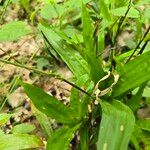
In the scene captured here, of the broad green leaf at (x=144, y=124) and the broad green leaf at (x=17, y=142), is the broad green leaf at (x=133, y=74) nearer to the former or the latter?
the broad green leaf at (x=144, y=124)

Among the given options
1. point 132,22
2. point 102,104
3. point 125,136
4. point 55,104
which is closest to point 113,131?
point 125,136

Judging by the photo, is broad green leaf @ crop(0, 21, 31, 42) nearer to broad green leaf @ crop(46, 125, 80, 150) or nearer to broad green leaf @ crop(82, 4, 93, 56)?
broad green leaf @ crop(82, 4, 93, 56)

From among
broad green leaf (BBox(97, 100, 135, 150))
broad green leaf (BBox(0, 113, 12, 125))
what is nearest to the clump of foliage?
broad green leaf (BBox(97, 100, 135, 150))

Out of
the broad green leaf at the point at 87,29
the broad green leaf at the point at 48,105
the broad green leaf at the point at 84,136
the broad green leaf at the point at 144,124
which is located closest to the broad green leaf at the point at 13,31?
the broad green leaf at the point at 87,29

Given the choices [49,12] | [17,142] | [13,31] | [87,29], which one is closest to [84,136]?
[17,142]

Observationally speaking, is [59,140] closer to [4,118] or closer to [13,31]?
[4,118]

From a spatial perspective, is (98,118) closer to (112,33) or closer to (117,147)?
(117,147)
